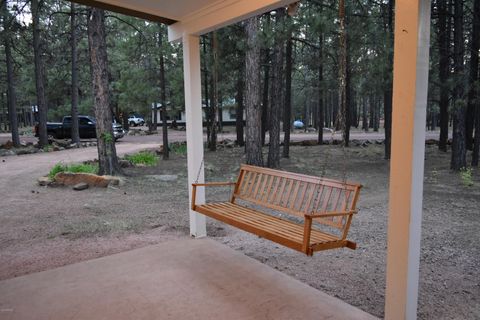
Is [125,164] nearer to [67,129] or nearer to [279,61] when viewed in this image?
[279,61]

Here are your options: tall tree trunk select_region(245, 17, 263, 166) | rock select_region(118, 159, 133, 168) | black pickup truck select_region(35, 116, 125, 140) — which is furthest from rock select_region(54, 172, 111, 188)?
black pickup truck select_region(35, 116, 125, 140)

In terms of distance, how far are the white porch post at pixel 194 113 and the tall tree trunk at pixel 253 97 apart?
5313 millimetres

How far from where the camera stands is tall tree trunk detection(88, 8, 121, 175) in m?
8.84

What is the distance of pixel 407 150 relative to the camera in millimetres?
2285

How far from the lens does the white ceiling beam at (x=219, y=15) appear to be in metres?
3.31

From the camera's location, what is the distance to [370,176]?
9.97 m

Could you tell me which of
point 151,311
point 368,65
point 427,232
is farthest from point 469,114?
point 151,311

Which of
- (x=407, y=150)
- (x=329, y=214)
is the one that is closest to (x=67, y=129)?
(x=329, y=214)

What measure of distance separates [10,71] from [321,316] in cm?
1865

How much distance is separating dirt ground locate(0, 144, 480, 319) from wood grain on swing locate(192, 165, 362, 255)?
0.47 metres

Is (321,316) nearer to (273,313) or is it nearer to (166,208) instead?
(273,313)

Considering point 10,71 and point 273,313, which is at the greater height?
point 10,71

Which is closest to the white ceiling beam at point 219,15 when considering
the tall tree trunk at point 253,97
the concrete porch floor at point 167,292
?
the concrete porch floor at point 167,292

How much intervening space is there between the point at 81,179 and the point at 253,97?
471 cm
